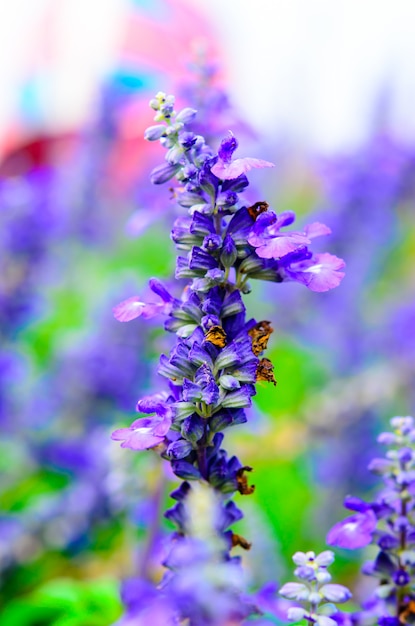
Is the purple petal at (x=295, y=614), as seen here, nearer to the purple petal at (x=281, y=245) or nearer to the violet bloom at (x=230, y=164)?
the purple petal at (x=281, y=245)

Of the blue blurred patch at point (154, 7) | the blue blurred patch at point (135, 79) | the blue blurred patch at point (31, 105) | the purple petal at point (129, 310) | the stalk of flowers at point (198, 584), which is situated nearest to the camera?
the stalk of flowers at point (198, 584)

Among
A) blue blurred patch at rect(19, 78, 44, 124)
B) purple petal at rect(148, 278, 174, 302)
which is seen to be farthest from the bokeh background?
blue blurred patch at rect(19, 78, 44, 124)

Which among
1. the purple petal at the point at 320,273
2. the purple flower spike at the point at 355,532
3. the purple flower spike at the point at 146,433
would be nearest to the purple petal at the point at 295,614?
the purple flower spike at the point at 355,532

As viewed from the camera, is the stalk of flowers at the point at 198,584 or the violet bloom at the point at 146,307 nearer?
the stalk of flowers at the point at 198,584

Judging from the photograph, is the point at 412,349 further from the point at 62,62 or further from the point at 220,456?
the point at 62,62

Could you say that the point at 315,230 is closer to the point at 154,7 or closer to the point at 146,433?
the point at 146,433

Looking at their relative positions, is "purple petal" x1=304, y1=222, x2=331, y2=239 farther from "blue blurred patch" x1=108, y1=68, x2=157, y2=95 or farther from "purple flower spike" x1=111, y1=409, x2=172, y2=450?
"blue blurred patch" x1=108, y1=68, x2=157, y2=95

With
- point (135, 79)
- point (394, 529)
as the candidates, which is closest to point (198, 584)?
point (394, 529)
